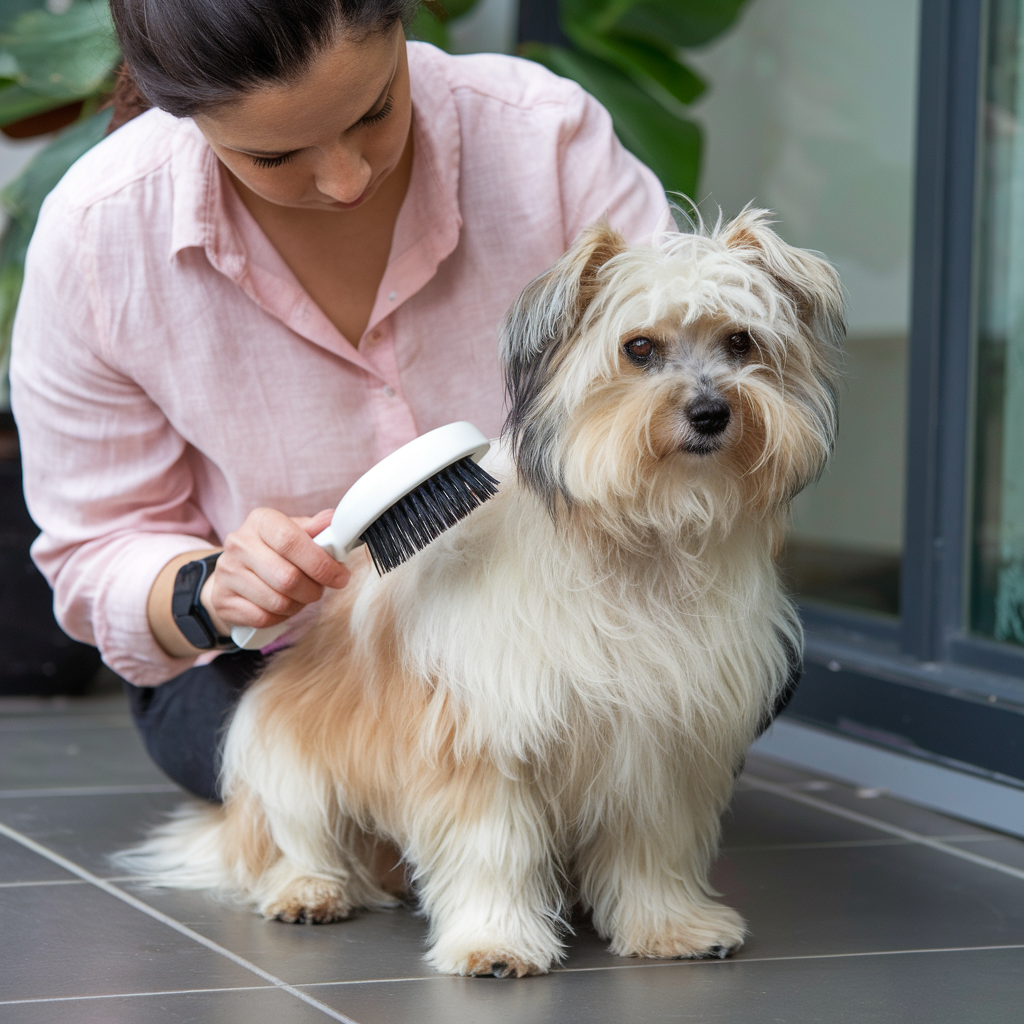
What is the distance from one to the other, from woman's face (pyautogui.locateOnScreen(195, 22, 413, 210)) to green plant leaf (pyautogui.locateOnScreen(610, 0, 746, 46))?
71.5 inches

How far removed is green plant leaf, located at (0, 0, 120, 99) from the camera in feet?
9.29

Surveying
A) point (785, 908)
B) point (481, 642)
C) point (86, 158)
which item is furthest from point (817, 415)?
point (86, 158)

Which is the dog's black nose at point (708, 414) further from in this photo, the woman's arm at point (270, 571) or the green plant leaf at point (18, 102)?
the green plant leaf at point (18, 102)

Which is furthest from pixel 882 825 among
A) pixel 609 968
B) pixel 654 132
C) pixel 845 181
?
pixel 845 181

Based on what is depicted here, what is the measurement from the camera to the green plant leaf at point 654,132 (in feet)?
9.66

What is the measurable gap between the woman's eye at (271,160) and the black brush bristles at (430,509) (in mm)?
374

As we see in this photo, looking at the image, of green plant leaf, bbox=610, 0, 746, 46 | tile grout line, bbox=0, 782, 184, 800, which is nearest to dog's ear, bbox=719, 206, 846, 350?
tile grout line, bbox=0, 782, 184, 800

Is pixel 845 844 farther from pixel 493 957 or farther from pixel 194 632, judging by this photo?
pixel 194 632

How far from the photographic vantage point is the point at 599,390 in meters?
1.25

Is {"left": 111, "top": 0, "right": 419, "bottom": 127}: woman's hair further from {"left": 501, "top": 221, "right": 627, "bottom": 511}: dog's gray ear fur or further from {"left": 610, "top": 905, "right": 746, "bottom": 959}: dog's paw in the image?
{"left": 610, "top": 905, "right": 746, "bottom": 959}: dog's paw

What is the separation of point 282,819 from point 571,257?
726 mm

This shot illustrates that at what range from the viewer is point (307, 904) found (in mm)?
Result: 1553

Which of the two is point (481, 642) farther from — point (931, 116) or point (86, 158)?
point (931, 116)

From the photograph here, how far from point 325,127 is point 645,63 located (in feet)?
6.55
